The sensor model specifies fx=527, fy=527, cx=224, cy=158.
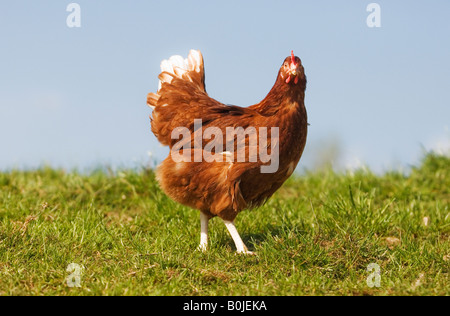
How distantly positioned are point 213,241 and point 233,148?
927 mm

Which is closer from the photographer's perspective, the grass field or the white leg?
the grass field

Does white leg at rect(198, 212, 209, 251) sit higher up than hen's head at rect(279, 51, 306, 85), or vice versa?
hen's head at rect(279, 51, 306, 85)

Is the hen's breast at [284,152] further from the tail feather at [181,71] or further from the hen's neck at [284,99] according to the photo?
the tail feather at [181,71]

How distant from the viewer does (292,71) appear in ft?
13.8

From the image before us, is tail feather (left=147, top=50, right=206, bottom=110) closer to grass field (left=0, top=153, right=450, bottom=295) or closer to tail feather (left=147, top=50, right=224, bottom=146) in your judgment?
tail feather (left=147, top=50, right=224, bottom=146)

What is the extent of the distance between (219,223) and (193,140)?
1215 mm

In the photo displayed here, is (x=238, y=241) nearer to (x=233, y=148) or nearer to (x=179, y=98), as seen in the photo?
(x=233, y=148)

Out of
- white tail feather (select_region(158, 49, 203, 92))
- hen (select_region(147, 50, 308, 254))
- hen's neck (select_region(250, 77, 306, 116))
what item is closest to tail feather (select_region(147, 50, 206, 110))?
white tail feather (select_region(158, 49, 203, 92))

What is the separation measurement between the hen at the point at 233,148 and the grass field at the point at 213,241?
0.43 meters

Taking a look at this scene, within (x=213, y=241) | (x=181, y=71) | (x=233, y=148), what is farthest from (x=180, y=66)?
(x=213, y=241)

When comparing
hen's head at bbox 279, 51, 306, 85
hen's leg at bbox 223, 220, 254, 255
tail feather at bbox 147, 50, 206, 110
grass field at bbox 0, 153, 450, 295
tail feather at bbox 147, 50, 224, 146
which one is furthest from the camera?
tail feather at bbox 147, 50, 206, 110

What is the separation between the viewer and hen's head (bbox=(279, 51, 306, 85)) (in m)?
4.22

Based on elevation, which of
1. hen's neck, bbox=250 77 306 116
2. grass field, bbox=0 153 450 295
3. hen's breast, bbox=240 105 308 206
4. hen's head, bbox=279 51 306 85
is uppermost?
hen's head, bbox=279 51 306 85
